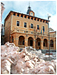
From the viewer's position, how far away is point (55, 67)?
2818 millimetres

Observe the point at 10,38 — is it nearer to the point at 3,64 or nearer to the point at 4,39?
the point at 4,39

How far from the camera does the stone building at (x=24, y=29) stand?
35.2 ft

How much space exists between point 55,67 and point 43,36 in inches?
388

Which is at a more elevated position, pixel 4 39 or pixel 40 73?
pixel 4 39

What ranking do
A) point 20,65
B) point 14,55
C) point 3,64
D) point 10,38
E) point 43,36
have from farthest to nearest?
point 43,36 → point 10,38 → point 14,55 → point 20,65 → point 3,64

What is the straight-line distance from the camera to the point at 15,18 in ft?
38.7

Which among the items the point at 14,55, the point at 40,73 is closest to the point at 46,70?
the point at 40,73

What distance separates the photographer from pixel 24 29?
12.6 metres

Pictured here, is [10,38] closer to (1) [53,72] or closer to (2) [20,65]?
(2) [20,65]

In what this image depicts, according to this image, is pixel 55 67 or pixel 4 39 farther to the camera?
pixel 4 39

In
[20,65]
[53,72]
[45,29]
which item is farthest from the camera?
[45,29]

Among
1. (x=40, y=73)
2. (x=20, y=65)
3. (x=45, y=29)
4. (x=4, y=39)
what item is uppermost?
(x=45, y=29)

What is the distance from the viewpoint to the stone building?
10.7 meters

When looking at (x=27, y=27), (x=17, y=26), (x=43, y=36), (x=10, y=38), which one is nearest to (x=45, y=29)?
(x=43, y=36)
